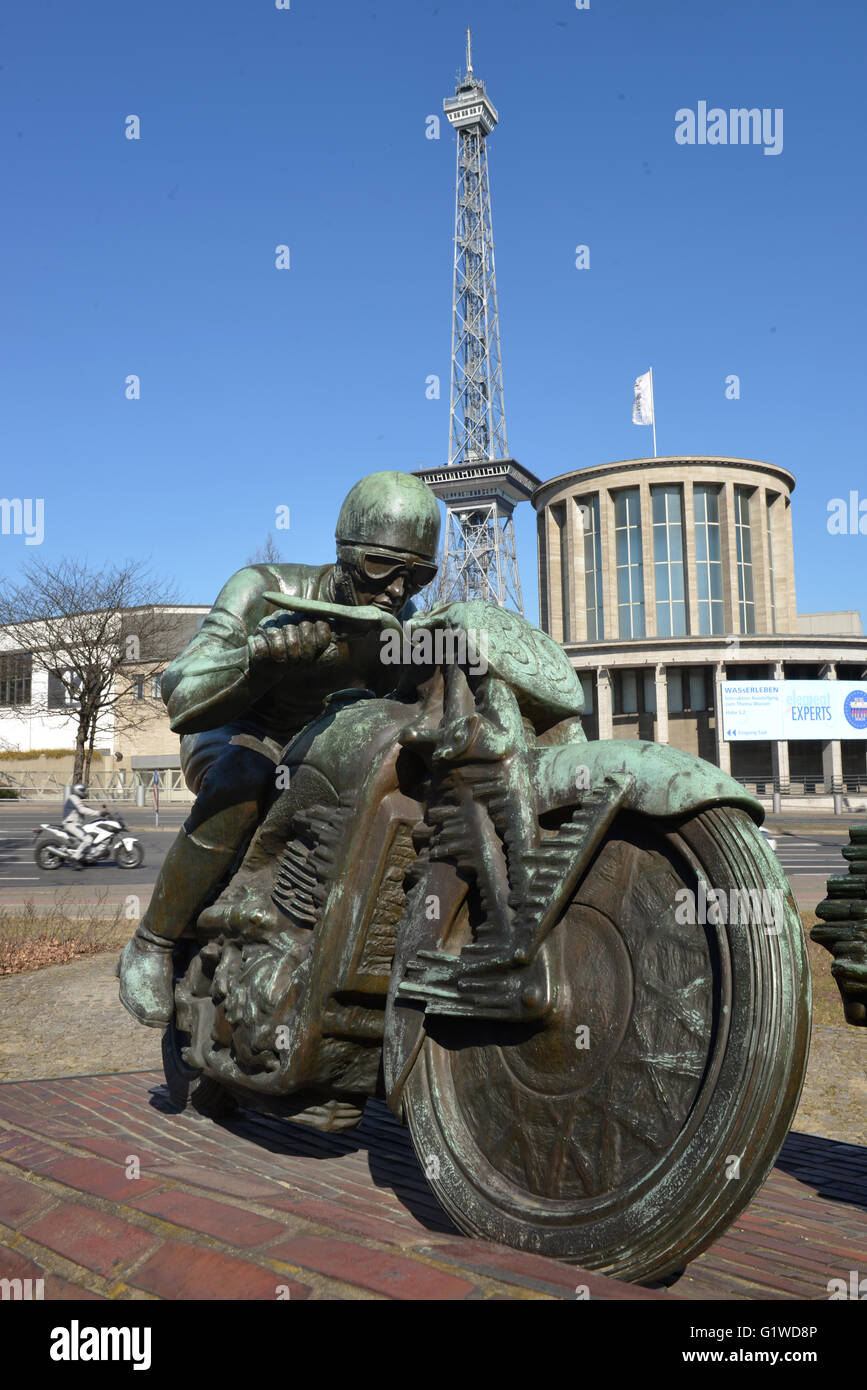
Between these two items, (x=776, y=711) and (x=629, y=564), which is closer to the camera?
(x=776, y=711)

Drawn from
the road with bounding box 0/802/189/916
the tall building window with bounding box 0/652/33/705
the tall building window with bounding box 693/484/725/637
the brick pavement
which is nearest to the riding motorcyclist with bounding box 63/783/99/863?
the road with bounding box 0/802/189/916

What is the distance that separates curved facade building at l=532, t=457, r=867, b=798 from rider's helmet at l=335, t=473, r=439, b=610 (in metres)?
50.1

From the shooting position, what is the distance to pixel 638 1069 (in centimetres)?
241

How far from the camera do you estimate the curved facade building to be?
53.2 meters

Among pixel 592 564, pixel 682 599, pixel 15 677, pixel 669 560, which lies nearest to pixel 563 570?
pixel 592 564

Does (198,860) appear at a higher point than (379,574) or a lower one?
lower

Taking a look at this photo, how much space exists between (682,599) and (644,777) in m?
57.6

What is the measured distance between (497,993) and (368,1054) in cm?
73

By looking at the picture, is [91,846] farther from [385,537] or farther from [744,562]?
[744,562]

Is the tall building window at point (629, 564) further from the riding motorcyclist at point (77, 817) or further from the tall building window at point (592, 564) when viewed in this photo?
the riding motorcyclist at point (77, 817)

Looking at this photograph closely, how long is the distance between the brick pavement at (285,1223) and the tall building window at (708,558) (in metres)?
55.6
